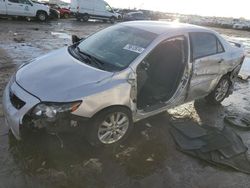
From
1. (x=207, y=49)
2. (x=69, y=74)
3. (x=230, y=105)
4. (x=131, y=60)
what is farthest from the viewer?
(x=230, y=105)

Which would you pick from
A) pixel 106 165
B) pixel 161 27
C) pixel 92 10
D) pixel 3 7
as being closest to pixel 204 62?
pixel 161 27

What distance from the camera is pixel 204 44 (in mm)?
5430

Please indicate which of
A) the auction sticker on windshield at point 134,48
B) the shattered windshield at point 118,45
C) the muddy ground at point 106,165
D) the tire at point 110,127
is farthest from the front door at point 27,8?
the tire at point 110,127

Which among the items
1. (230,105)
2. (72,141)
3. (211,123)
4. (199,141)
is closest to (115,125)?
(72,141)

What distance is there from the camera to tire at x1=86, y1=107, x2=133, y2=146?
386 cm

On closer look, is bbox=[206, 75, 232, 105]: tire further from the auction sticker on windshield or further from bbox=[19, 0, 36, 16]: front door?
bbox=[19, 0, 36, 16]: front door

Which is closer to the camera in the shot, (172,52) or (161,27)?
(161,27)

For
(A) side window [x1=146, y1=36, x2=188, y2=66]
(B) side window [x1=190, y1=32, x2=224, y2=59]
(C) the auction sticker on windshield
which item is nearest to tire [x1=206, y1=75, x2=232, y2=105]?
(B) side window [x1=190, y1=32, x2=224, y2=59]

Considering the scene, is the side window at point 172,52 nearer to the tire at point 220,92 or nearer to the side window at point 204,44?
the side window at point 204,44

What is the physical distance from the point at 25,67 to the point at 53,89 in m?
0.99

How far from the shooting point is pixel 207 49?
18.0ft

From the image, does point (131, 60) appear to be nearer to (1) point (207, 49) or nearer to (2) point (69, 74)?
(2) point (69, 74)

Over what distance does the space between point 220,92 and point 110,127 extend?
3.20 metres

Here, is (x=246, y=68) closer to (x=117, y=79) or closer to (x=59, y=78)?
(x=117, y=79)
